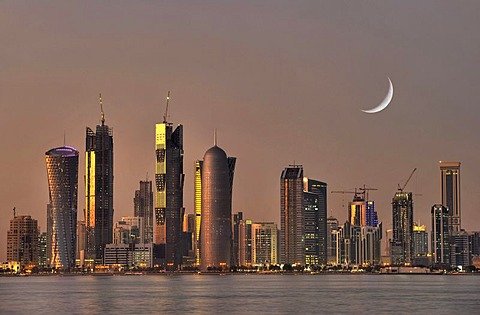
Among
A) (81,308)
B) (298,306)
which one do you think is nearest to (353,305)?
(298,306)

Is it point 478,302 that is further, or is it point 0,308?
point 478,302

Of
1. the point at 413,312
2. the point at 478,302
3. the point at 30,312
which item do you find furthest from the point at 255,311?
the point at 478,302

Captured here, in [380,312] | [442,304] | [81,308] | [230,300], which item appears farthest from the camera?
[230,300]

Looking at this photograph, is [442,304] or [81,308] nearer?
[81,308]

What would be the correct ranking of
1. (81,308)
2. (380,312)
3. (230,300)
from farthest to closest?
1. (230,300)
2. (81,308)
3. (380,312)

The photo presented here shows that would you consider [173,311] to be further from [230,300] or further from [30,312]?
[230,300]

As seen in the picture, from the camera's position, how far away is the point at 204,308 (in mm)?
168250

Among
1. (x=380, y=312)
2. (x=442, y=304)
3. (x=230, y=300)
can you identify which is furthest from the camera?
(x=230, y=300)

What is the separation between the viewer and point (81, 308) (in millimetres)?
168250

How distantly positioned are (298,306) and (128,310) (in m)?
30.1

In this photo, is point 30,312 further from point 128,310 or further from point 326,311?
point 326,311

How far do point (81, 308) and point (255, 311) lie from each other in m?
30.0

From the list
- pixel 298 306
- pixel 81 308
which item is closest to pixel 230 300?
pixel 298 306

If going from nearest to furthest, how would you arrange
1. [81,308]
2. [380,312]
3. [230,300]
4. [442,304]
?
[380,312] < [81,308] < [442,304] < [230,300]
